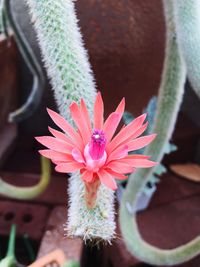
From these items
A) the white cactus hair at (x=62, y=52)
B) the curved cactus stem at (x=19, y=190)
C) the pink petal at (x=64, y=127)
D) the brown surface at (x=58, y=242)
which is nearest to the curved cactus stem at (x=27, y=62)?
the curved cactus stem at (x=19, y=190)

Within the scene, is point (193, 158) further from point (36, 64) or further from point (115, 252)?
point (36, 64)

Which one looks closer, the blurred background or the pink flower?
the pink flower

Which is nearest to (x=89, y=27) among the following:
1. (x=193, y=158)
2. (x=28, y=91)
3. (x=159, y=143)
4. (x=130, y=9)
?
(x=130, y=9)

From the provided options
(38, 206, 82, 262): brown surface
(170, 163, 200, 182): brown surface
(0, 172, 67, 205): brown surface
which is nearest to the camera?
(38, 206, 82, 262): brown surface

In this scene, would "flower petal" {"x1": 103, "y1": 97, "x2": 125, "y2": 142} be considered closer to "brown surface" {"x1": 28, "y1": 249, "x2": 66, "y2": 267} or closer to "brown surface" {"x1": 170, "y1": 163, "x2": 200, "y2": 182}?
"brown surface" {"x1": 28, "y1": 249, "x2": 66, "y2": 267}

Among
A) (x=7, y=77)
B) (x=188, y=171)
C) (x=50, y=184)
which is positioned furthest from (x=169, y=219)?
(x=7, y=77)

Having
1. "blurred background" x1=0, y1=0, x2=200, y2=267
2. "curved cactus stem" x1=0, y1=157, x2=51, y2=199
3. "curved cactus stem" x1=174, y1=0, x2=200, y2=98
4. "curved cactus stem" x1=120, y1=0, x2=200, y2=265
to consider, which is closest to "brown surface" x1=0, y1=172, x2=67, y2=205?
"blurred background" x1=0, y1=0, x2=200, y2=267

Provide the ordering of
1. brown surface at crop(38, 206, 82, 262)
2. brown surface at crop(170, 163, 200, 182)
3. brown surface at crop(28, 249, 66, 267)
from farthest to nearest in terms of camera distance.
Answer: brown surface at crop(170, 163, 200, 182), brown surface at crop(38, 206, 82, 262), brown surface at crop(28, 249, 66, 267)
